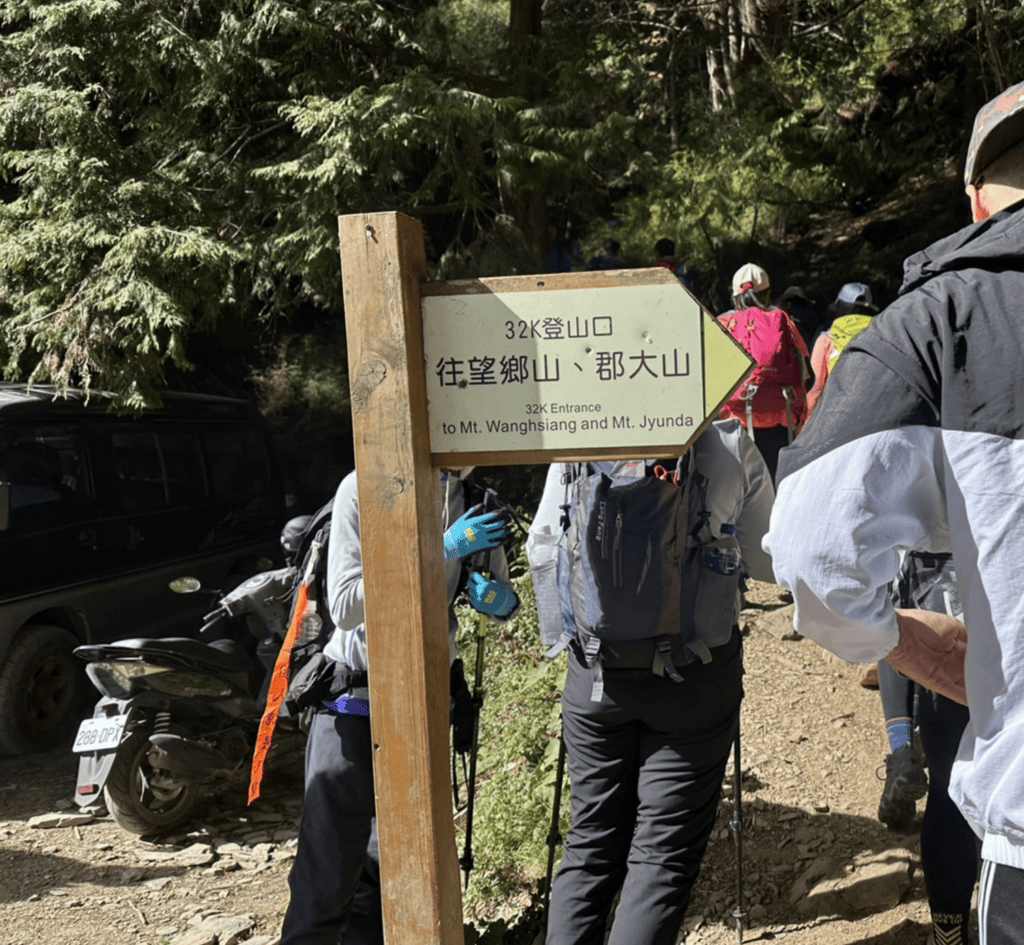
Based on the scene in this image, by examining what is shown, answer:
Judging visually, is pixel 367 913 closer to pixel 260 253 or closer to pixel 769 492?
pixel 769 492

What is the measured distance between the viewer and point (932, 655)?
1609mm

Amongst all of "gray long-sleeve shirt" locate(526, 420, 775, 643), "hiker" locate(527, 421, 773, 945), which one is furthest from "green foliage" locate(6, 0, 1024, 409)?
"hiker" locate(527, 421, 773, 945)

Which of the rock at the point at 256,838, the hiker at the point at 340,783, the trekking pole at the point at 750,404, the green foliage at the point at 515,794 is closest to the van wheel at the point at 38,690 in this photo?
the rock at the point at 256,838

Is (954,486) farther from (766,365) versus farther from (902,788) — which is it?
(766,365)

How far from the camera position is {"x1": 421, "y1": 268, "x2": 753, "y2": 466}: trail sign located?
76.7 inches

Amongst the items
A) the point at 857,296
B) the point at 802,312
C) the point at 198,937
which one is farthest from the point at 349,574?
the point at 802,312

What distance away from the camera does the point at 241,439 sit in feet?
26.1

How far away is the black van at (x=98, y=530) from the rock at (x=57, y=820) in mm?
770

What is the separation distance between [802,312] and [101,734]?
7964 millimetres

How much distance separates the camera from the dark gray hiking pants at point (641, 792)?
2658mm

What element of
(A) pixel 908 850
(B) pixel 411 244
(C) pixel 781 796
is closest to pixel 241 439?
(C) pixel 781 796

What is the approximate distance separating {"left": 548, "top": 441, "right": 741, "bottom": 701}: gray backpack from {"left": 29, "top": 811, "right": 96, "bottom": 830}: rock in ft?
12.7

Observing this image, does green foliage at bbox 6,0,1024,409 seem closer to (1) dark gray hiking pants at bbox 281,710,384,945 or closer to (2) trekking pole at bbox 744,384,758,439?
(2) trekking pole at bbox 744,384,758,439

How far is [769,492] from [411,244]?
1.34 metres
